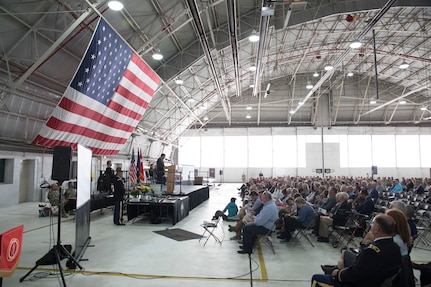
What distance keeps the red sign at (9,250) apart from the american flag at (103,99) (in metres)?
5.32

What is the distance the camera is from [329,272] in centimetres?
353

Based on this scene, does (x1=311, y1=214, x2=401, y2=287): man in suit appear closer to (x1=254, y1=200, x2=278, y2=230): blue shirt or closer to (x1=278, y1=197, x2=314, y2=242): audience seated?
(x1=254, y1=200, x2=278, y2=230): blue shirt

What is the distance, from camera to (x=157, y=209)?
9773mm

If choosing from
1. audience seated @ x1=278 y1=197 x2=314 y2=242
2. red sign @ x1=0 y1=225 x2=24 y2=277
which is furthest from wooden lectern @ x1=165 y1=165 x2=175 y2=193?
red sign @ x1=0 y1=225 x2=24 y2=277

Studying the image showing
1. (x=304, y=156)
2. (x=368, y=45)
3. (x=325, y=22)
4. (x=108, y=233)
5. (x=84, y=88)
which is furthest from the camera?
(x=304, y=156)

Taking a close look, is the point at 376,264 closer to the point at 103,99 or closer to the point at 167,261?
the point at 167,261

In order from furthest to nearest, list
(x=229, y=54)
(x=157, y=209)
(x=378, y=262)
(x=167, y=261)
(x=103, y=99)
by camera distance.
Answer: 1. (x=229, y=54)
2. (x=103, y=99)
3. (x=157, y=209)
4. (x=167, y=261)
5. (x=378, y=262)

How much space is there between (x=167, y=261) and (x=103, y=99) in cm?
635

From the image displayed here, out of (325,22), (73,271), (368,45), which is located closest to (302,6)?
(325,22)

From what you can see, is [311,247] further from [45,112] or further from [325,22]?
[325,22]

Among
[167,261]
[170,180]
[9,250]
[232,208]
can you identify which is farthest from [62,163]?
[170,180]

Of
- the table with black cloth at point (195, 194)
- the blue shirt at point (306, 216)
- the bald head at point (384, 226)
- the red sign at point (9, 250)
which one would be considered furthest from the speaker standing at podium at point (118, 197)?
the bald head at point (384, 226)

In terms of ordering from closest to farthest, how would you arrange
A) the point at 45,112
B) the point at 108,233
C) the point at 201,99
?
the point at 108,233 < the point at 45,112 < the point at 201,99

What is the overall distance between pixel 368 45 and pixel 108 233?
20.0m
